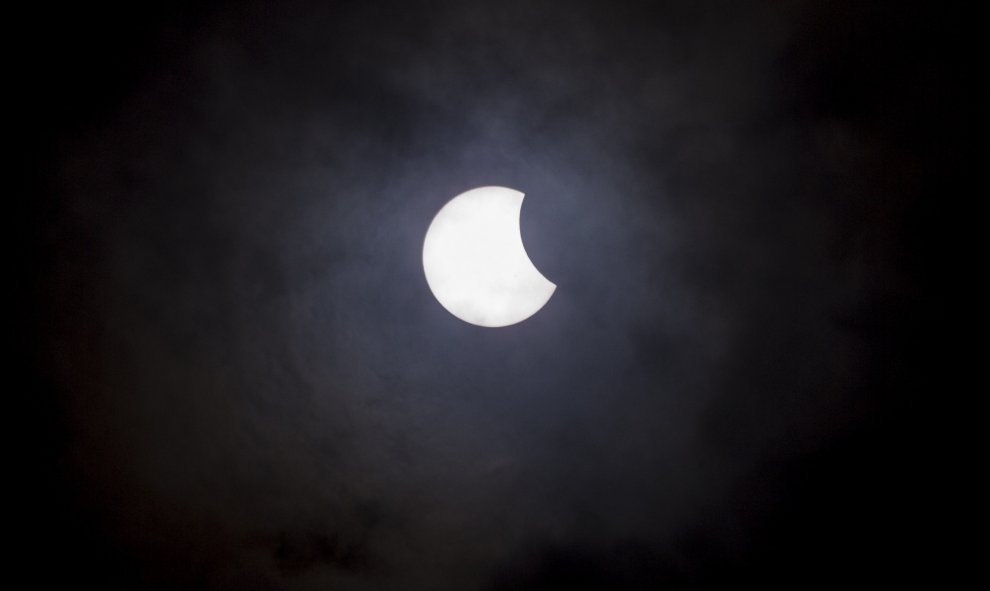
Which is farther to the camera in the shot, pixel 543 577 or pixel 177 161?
pixel 543 577

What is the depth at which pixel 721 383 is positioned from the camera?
13.6ft

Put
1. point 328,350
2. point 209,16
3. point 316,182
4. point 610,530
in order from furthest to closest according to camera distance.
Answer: point 610,530, point 328,350, point 316,182, point 209,16

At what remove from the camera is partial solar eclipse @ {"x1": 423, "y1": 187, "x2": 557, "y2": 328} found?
12.2 feet

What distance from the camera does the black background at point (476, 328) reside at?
12.0 ft

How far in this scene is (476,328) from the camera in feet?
13.2

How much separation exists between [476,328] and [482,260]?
0.48 meters

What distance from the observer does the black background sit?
3.66 m

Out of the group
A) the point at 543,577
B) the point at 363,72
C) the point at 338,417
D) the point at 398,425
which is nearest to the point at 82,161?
the point at 363,72

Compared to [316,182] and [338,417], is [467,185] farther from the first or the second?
[338,417]

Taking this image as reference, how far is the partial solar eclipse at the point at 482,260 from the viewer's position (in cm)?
372

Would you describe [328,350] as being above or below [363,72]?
below

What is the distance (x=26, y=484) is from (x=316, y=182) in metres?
2.68

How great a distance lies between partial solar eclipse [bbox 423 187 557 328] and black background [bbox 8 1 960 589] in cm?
15

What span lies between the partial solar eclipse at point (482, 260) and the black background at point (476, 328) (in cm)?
15
